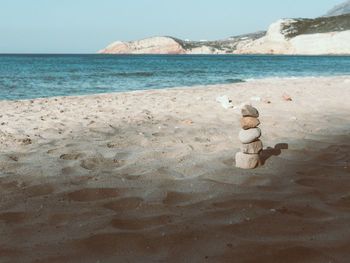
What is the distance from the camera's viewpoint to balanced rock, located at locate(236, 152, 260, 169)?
13.9ft

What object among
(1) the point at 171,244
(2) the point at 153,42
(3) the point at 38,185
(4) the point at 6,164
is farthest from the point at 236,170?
(2) the point at 153,42

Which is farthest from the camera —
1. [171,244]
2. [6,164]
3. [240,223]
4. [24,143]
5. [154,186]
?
[24,143]

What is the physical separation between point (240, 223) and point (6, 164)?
10.4ft

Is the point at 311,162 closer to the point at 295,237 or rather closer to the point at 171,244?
the point at 295,237

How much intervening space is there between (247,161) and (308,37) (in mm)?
107334

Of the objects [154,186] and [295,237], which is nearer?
[295,237]

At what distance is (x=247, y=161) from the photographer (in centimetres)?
423

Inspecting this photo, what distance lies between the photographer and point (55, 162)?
4.47m

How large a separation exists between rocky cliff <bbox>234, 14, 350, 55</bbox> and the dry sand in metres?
95.6

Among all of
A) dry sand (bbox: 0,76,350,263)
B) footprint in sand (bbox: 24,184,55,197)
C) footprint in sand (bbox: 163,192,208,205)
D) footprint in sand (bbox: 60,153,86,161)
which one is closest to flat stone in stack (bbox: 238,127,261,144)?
dry sand (bbox: 0,76,350,263)

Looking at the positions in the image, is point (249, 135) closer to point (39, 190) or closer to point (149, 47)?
point (39, 190)

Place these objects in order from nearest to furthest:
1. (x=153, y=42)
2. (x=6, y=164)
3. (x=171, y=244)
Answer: (x=171, y=244) < (x=6, y=164) < (x=153, y=42)

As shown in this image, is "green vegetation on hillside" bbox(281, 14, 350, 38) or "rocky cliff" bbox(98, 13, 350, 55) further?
"green vegetation on hillside" bbox(281, 14, 350, 38)

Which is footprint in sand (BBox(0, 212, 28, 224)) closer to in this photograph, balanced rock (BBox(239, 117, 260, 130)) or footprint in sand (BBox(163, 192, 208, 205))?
footprint in sand (BBox(163, 192, 208, 205))
